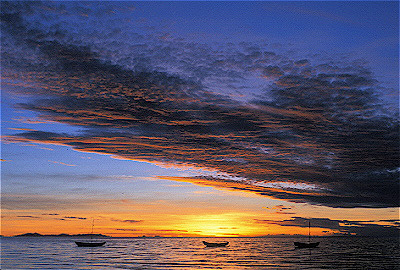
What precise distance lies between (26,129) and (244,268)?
4718 centimetres

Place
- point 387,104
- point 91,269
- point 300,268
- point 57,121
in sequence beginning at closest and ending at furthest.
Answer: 1. point 387,104
2. point 57,121
3. point 91,269
4. point 300,268

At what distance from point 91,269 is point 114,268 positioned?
454cm

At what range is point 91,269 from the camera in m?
69.2

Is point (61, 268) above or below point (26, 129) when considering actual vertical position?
below

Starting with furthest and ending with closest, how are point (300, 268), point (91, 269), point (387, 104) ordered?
1. point (300, 268)
2. point (91, 269)
3. point (387, 104)

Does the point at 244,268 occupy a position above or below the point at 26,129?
below

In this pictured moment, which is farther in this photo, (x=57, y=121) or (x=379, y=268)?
(x=379, y=268)

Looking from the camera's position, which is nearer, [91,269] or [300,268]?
[91,269]

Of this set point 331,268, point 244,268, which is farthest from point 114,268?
point 331,268

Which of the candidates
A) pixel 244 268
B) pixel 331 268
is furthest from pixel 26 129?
pixel 331 268

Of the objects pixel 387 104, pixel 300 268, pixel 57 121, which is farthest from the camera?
pixel 300 268

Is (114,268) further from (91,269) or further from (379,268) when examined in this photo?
(379,268)

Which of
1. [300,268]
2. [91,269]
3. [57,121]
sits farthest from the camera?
[300,268]

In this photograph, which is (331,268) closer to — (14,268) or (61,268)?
(61,268)
